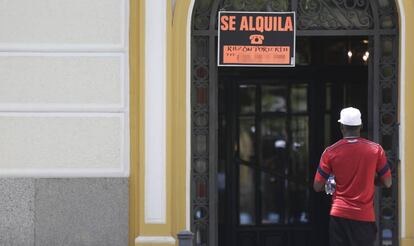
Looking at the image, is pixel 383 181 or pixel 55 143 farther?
pixel 55 143

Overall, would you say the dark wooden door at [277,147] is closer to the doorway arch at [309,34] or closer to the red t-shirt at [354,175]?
the doorway arch at [309,34]

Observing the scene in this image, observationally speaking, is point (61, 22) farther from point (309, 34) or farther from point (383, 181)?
point (383, 181)

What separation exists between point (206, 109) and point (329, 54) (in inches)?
115

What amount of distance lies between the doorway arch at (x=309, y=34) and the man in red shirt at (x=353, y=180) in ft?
7.39

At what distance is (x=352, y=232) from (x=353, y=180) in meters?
0.43

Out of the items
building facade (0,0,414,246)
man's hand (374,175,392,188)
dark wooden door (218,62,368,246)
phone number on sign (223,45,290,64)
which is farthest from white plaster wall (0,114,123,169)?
man's hand (374,175,392,188)

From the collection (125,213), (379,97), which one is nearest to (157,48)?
(125,213)

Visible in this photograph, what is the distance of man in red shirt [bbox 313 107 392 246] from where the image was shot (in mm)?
7434

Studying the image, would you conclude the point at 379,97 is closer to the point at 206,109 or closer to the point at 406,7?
the point at 406,7

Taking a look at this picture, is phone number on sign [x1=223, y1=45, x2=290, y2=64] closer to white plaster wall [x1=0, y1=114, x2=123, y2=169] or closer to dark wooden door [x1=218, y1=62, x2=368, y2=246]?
white plaster wall [x1=0, y1=114, x2=123, y2=169]

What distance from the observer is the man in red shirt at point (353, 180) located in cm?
743

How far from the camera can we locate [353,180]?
293 inches

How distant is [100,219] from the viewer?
957cm

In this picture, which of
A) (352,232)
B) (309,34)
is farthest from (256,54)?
(352,232)
